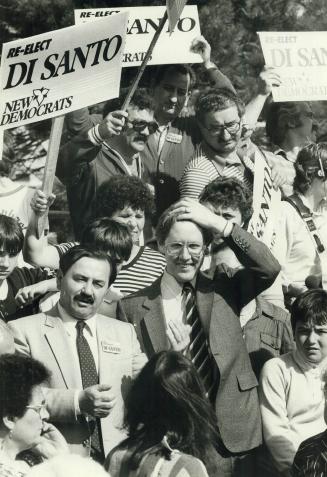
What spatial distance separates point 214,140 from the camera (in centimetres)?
556

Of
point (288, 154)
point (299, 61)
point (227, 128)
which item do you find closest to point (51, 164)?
point (227, 128)

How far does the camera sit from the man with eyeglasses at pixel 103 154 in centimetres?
535

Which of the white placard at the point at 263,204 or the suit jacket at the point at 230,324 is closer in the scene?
the suit jacket at the point at 230,324

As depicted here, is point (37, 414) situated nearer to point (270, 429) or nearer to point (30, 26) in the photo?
point (270, 429)

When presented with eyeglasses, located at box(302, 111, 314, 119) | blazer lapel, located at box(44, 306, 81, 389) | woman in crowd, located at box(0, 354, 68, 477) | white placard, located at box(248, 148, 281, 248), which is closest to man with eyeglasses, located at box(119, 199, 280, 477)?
blazer lapel, located at box(44, 306, 81, 389)

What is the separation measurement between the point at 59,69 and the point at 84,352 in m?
1.45

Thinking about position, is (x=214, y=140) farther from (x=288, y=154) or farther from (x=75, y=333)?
(x=75, y=333)

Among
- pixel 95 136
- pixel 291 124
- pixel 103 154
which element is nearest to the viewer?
pixel 95 136

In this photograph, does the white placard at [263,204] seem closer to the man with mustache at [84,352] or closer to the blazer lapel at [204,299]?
the blazer lapel at [204,299]

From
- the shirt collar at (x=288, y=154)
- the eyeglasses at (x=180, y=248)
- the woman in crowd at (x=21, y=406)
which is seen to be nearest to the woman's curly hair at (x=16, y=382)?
the woman in crowd at (x=21, y=406)

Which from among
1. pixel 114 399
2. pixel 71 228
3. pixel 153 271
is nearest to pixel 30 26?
pixel 71 228

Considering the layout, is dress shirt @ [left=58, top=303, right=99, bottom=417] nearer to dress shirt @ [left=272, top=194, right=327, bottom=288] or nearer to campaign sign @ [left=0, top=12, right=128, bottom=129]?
campaign sign @ [left=0, top=12, right=128, bottom=129]

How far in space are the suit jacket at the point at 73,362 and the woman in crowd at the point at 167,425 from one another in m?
0.21

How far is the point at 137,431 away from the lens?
4316mm
